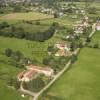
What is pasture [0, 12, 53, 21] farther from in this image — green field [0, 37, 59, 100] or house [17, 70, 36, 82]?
house [17, 70, 36, 82]

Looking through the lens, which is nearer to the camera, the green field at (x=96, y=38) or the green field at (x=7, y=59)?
the green field at (x=7, y=59)

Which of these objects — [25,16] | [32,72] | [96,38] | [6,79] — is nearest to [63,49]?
[32,72]

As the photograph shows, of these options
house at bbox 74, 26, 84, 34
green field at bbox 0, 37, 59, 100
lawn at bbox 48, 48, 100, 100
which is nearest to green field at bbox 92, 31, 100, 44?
house at bbox 74, 26, 84, 34

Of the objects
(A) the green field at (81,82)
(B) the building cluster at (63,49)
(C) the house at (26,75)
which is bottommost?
(B) the building cluster at (63,49)

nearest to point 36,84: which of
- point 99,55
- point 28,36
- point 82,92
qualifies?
point 82,92

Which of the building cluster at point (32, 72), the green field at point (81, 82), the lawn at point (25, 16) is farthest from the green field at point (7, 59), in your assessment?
the lawn at point (25, 16)

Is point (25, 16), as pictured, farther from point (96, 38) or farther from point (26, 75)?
point (26, 75)

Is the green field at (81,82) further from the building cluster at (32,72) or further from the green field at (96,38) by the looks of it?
the green field at (96,38)
